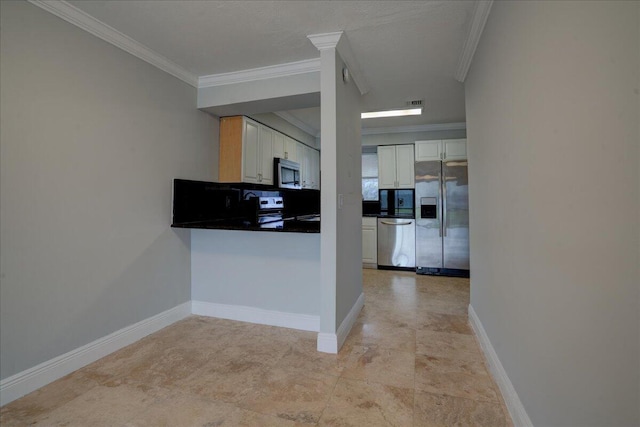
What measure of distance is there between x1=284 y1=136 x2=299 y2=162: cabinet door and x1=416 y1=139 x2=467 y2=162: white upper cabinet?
75.4 inches

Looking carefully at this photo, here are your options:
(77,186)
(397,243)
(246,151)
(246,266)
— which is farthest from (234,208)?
(397,243)

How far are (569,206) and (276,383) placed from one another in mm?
1721

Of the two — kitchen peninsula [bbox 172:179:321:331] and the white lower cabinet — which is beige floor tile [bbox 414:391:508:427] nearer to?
kitchen peninsula [bbox 172:179:321:331]

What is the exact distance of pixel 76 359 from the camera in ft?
6.19

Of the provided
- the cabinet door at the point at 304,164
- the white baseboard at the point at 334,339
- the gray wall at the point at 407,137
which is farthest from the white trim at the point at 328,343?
the gray wall at the point at 407,137

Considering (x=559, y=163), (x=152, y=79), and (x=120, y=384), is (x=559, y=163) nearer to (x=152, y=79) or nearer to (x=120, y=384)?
(x=120, y=384)

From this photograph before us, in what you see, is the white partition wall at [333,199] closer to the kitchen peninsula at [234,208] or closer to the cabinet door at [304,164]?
the kitchen peninsula at [234,208]

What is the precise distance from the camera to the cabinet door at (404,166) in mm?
4891

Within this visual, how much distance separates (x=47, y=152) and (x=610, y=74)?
258 cm

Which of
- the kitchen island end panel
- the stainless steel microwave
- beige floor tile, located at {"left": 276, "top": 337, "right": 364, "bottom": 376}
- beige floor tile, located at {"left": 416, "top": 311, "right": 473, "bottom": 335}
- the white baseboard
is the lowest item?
beige floor tile, located at {"left": 276, "top": 337, "right": 364, "bottom": 376}

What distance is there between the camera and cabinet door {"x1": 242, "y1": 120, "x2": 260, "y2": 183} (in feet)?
10.2

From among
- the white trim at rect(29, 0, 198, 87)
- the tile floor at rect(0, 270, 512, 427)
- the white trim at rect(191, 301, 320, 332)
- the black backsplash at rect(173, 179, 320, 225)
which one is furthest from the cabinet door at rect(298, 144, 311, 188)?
the tile floor at rect(0, 270, 512, 427)

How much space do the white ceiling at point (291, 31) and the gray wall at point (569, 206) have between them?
570 mm

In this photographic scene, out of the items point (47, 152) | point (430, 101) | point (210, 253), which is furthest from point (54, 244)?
Answer: point (430, 101)
